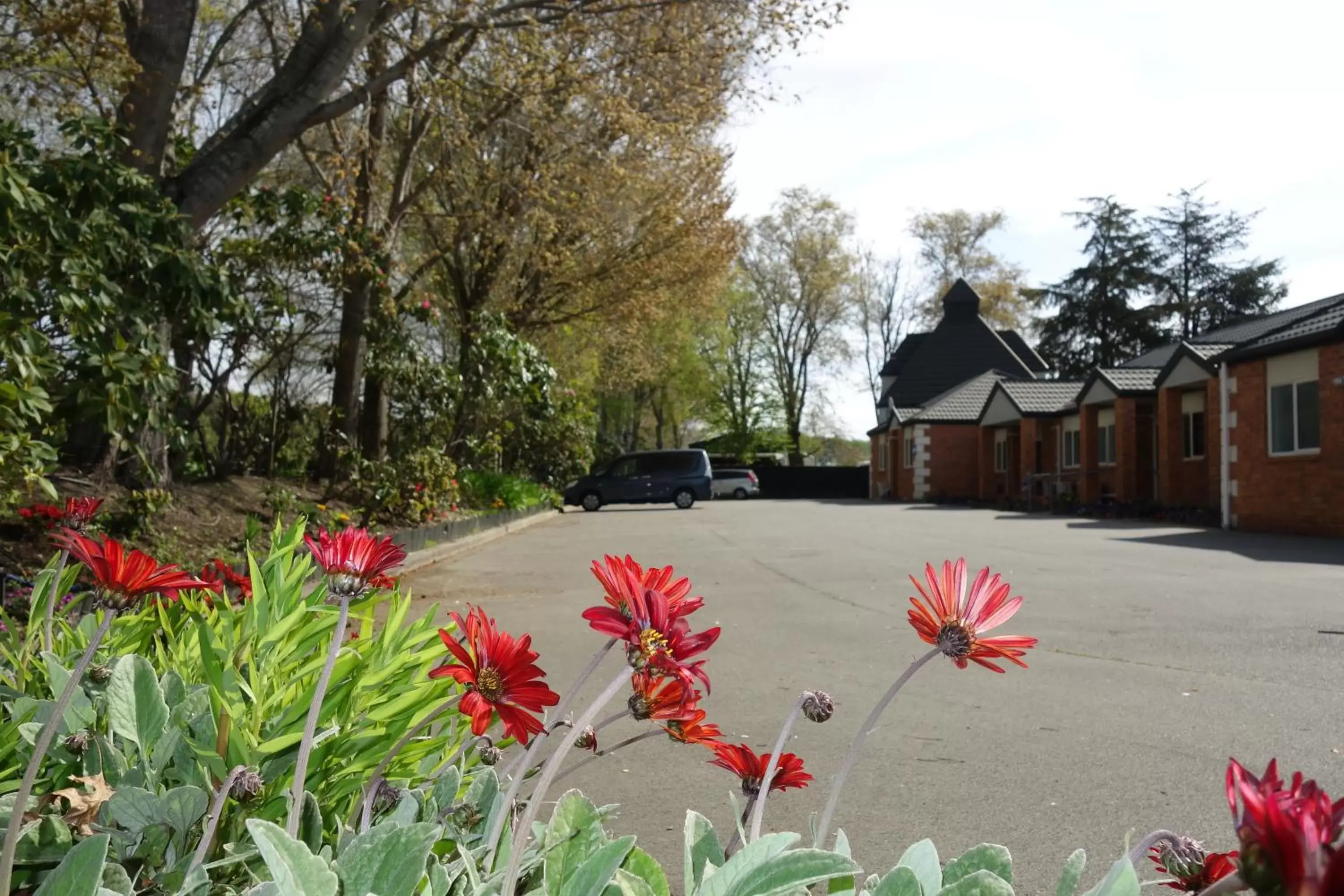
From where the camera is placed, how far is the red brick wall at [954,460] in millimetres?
42062

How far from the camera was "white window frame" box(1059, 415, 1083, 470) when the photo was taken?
32938mm

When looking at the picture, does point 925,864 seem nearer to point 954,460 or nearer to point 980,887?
point 980,887

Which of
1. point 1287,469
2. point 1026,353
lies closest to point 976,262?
point 1026,353

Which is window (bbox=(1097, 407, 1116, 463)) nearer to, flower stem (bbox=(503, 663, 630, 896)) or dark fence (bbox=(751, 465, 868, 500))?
dark fence (bbox=(751, 465, 868, 500))

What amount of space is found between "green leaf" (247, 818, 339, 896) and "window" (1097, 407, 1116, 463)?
104 feet

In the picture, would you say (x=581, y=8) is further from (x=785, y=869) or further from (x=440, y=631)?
(x=785, y=869)

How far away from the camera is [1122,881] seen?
1.31 m

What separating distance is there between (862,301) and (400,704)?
202 feet

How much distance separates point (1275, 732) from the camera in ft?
16.1

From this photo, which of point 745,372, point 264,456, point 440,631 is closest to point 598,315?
point 264,456

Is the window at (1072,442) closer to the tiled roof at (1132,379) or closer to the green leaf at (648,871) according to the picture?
the tiled roof at (1132,379)

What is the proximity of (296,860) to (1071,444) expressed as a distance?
1378 inches

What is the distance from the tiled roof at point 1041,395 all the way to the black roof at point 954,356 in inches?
496

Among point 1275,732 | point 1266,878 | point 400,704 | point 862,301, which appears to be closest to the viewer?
point 1266,878
